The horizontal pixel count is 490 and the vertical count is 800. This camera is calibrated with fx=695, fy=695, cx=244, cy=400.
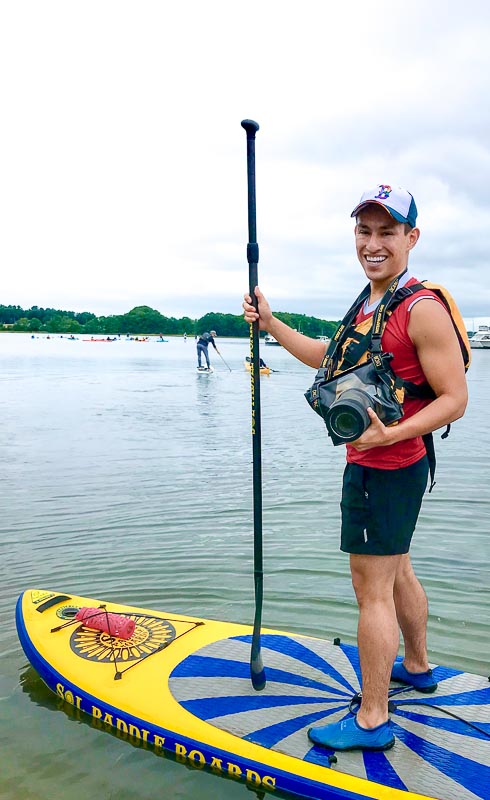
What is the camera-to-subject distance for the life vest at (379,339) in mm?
3201

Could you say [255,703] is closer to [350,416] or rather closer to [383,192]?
[350,416]

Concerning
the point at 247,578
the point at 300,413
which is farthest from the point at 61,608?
the point at 300,413

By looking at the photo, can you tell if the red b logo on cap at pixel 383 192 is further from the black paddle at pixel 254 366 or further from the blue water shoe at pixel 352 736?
the blue water shoe at pixel 352 736

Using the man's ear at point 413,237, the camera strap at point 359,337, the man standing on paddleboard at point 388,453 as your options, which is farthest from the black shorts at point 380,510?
the man's ear at point 413,237

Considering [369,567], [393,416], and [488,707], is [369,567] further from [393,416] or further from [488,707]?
Answer: [488,707]

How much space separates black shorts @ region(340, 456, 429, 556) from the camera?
327 cm

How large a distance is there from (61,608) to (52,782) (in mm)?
1496

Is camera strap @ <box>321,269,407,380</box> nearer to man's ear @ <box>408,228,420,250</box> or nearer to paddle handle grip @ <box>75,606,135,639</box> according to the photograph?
man's ear @ <box>408,228,420,250</box>

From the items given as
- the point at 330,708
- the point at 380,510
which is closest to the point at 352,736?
the point at 330,708

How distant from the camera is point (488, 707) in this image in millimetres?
3756

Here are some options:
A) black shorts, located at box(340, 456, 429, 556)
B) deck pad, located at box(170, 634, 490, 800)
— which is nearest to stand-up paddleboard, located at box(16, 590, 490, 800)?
deck pad, located at box(170, 634, 490, 800)

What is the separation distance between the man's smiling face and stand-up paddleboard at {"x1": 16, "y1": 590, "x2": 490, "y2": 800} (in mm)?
2250

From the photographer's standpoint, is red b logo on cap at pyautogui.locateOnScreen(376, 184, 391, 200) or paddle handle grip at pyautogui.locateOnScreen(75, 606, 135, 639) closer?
red b logo on cap at pyautogui.locateOnScreen(376, 184, 391, 200)

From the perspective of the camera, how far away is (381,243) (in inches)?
131
